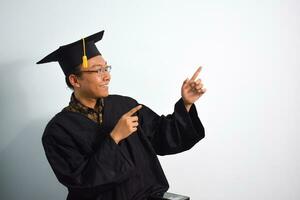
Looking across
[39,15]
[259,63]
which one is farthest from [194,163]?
[39,15]

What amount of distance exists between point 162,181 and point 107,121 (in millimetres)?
389

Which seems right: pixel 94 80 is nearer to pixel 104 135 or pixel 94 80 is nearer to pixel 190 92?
pixel 104 135

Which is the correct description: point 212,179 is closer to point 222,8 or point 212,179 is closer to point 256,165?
point 256,165

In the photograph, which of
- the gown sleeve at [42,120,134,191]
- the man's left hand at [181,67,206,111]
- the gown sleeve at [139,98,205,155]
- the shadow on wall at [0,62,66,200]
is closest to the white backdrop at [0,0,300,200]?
the shadow on wall at [0,62,66,200]

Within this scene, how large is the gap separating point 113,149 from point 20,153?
0.98 metres

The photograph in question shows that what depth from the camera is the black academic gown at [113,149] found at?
4.38 feet

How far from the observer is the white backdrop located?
6.26 ft

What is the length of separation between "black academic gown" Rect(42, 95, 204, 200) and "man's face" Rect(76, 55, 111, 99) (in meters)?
0.12

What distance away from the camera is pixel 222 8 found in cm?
191

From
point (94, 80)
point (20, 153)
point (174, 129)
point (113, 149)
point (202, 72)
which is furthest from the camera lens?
point (20, 153)

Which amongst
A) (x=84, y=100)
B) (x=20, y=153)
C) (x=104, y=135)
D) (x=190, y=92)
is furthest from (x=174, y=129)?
(x=20, y=153)

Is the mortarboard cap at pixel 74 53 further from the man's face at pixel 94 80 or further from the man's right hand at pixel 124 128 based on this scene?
the man's right hand at pixel 124 128

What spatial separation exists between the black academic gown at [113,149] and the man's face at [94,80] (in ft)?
0.38

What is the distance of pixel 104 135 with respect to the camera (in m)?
1.51
